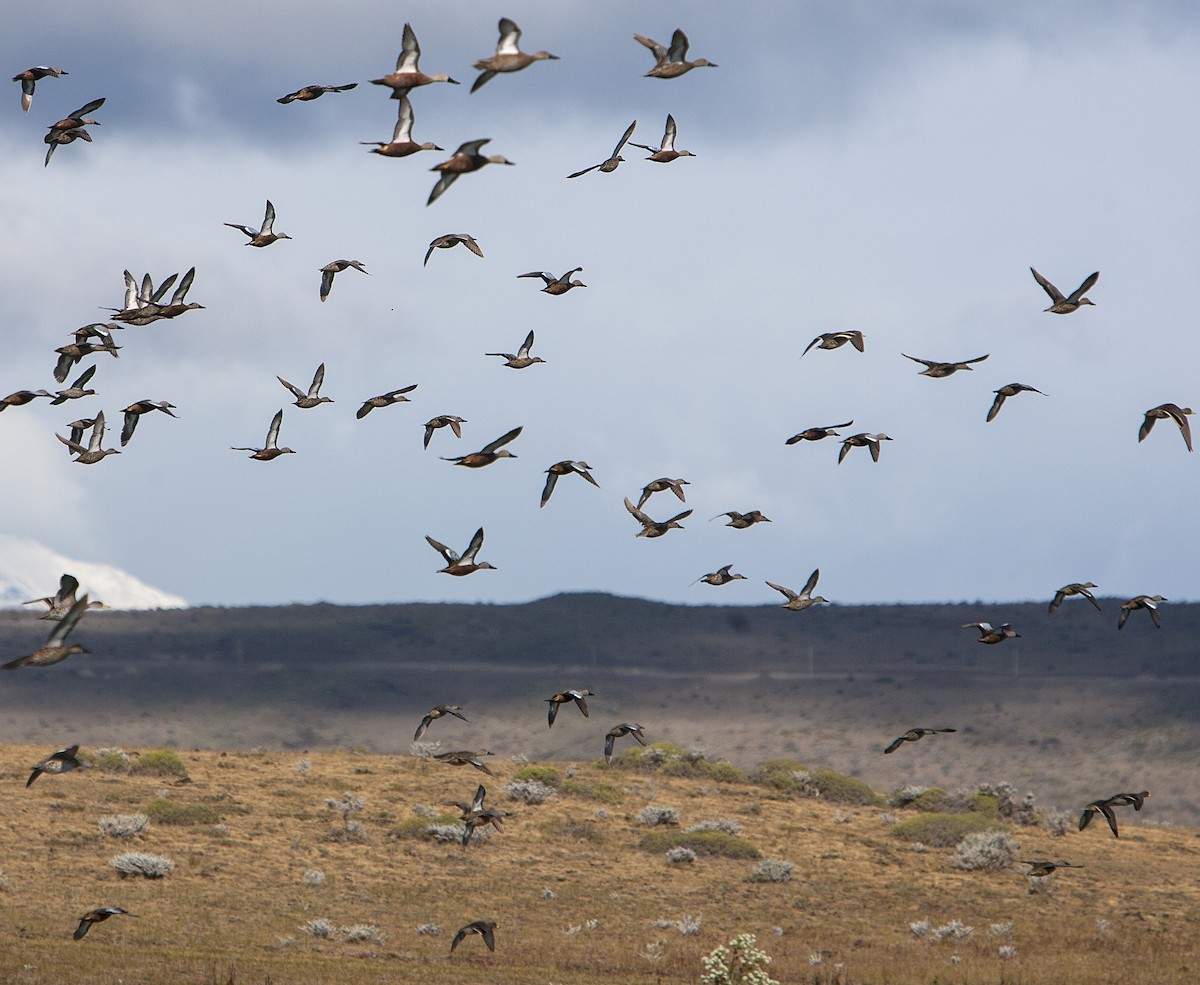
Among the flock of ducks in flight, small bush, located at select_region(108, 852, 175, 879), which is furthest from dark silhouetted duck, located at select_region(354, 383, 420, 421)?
small bush, located at select_region(108, 852, 175, 879)

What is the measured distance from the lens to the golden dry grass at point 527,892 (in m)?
39.8

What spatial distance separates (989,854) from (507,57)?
44048 millimetres

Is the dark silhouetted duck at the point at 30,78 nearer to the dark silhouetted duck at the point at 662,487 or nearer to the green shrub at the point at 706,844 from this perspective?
the dark silhouetted duck at the point at 662,487

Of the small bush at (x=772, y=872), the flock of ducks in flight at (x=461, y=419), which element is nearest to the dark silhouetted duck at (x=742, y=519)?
the flock of ducks in flight at (x=461, y=419)

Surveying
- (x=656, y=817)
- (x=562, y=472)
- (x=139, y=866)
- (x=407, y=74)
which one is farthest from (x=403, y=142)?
(x=656, y=817)

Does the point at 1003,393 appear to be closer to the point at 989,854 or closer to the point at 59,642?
the point at 59,642

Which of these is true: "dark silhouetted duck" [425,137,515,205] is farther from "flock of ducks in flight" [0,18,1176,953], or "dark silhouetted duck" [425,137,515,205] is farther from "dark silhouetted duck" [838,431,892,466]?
"dark silhouetted duck" [838,431,892,466]

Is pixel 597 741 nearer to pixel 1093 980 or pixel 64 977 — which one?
pixel 1093 980

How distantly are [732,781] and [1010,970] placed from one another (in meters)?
27.2

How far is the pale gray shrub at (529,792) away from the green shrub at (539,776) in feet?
4.14

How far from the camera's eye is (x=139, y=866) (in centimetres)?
4675

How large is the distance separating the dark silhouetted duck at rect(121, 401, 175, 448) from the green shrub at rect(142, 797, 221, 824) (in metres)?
26.4

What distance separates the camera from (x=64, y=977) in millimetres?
33906

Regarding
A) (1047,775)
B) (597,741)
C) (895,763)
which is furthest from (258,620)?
(1047,775)
